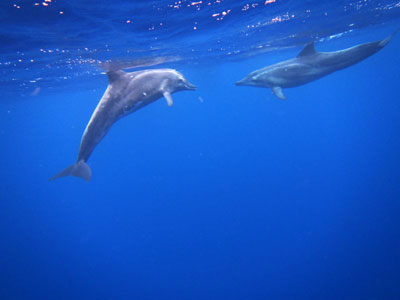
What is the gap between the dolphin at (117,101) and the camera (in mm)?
6576

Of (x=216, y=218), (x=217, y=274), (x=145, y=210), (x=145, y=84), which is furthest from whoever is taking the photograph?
(x=145, y=210)

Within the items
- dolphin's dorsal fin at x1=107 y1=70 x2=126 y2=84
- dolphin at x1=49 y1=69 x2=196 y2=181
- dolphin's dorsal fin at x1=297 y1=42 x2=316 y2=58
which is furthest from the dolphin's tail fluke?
dolphin's dorsal fin at x1=297 y1=42 x2=316 y2=58

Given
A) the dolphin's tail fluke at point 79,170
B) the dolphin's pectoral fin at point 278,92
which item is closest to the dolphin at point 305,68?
the dolphin's pectoral fin at point 278,92

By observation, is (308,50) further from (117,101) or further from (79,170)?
(79,170)

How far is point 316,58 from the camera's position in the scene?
905cm

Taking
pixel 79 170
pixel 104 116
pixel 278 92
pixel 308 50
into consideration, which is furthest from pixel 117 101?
pixel 308 50

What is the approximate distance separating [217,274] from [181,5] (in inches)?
855

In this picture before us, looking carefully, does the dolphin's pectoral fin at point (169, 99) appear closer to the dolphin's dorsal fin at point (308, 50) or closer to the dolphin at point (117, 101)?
the dolphin at point (117, 101)

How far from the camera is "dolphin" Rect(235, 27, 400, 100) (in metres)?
8.54

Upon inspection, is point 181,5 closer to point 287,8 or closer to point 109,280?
point 287,8

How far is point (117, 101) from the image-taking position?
672 centimetres

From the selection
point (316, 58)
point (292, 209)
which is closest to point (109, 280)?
point (292, 209)

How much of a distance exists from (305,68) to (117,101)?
21.8ft

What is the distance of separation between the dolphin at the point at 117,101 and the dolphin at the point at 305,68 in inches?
152
